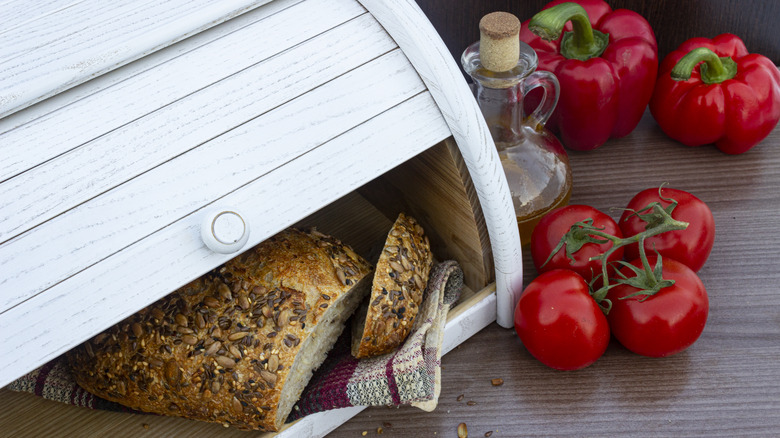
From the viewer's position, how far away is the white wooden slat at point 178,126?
0.75m

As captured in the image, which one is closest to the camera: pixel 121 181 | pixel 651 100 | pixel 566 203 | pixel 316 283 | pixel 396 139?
pixel 121 181

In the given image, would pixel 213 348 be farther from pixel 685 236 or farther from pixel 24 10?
pixel 685 236

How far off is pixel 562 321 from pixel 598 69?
0.59m

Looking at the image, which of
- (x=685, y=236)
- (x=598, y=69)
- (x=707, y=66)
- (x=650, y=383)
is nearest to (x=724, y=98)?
(x=707, y=66)

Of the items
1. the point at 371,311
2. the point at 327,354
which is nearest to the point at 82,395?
the point at 327,354

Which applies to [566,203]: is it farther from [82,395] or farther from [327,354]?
[82,395]

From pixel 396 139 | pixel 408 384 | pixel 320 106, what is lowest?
pixel 408 384

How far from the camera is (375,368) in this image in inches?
39.1

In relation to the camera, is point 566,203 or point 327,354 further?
point 566,203

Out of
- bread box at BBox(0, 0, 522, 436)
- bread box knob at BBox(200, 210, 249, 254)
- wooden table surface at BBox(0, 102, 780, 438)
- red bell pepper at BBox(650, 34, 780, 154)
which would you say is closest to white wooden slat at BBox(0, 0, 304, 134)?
bread box at BBox(0, 0, 522, 436)

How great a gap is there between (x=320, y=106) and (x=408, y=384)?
42cm

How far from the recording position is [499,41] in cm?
100

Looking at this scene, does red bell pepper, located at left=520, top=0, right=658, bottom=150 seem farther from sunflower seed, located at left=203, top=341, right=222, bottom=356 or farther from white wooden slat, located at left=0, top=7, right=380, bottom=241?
sunflower seed, located at left=203, top=341, right=222, bottom=356

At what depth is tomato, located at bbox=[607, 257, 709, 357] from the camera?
1004 millimetres
